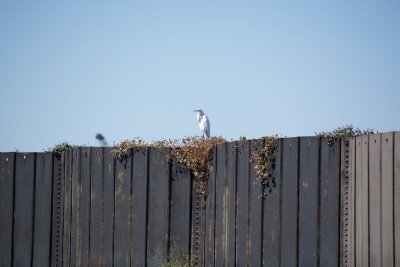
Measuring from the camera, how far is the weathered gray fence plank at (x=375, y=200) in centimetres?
737

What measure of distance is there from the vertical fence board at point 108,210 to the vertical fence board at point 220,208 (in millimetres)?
1958

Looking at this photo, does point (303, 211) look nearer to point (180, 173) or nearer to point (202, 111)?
point (180, 173)

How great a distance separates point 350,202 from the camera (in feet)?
26.5

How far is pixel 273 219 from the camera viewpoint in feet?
29.7

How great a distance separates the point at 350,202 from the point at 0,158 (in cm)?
706

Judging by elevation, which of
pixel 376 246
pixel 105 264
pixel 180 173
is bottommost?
pixel 105 264

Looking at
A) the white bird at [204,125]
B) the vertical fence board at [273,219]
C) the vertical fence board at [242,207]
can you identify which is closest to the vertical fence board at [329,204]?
the vertical fence board at [273,219]

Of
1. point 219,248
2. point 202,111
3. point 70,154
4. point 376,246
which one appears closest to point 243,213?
point 219,248

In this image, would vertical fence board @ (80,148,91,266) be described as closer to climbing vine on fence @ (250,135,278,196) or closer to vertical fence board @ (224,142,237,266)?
vertical fence board @ (224,142,237,266)

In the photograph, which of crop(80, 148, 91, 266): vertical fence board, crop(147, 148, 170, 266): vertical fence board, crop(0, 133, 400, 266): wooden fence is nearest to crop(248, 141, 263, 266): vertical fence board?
crop(0, 133, 400, 266): wooden fence

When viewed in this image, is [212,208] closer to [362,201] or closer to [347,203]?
[347,203]

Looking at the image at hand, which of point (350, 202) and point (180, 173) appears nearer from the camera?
point (350, 202)

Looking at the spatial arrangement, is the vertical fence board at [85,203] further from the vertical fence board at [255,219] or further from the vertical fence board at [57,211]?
the vertical fence board at [255,219]

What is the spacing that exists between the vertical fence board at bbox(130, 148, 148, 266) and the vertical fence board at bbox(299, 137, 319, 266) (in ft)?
9.66
